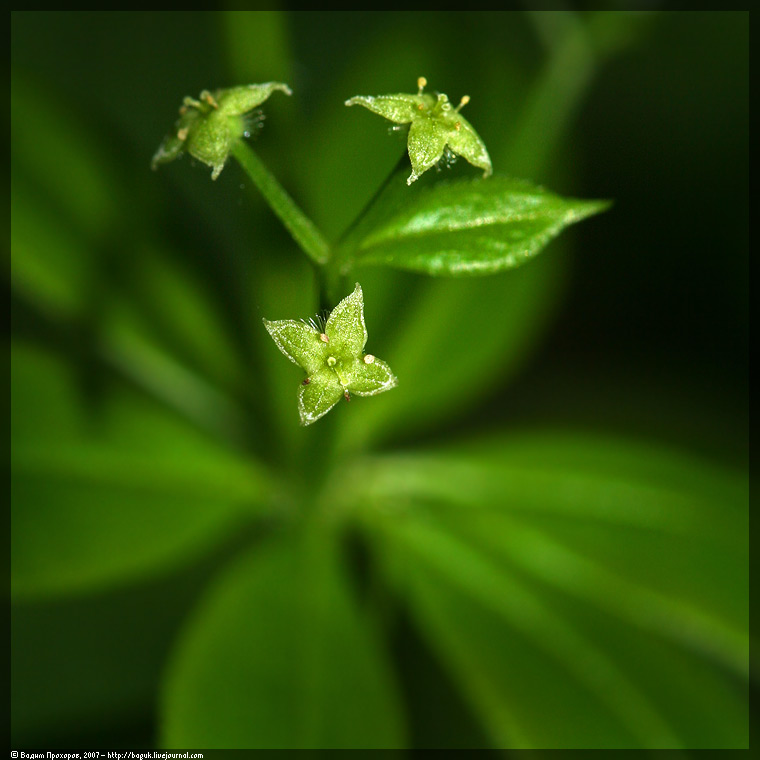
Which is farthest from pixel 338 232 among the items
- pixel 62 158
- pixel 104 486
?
pixel 104 486

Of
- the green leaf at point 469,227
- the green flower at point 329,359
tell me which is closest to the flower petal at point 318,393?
the green flower at point 329,359

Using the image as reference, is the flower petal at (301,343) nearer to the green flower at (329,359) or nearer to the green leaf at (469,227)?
the green flower at (329,359)

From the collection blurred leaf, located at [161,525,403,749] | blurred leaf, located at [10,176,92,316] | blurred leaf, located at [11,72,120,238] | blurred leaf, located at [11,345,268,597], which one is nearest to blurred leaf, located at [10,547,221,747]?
blurred leaf, located at [11,345,268,597]

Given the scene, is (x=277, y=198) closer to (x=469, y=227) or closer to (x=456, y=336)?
(x=469, y=227)

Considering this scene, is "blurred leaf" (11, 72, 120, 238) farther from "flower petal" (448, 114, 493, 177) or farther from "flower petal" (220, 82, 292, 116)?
"flower petal" (448, 114, 493, 177)

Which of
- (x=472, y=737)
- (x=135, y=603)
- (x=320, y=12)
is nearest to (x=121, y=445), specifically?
(x=135, y=603)

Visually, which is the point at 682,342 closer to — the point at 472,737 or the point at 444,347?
the point at 444,347
